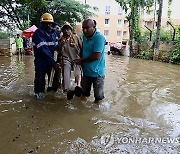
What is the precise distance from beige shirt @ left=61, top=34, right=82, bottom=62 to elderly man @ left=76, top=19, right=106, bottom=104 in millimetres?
284

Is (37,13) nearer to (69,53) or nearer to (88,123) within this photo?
(69,53)

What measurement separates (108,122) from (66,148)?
3.73ft

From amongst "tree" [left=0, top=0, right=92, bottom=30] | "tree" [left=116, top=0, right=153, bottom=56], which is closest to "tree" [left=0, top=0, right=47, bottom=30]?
"tree" [left=0, top=0, right=92, bottom=30]

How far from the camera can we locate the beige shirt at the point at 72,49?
4951 mm

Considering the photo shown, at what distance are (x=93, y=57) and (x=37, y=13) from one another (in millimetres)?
21741

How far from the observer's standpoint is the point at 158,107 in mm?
5168

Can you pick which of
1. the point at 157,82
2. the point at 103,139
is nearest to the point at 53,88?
the point at 103,139

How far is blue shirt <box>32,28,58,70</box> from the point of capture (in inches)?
201

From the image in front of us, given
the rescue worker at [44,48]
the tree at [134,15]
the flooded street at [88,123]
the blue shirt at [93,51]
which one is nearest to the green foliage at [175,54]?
the tree at [134,15]

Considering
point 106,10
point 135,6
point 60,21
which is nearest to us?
point 135,6

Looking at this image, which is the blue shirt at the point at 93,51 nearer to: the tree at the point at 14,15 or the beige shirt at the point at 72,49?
the beige shirt at the point at 72,49

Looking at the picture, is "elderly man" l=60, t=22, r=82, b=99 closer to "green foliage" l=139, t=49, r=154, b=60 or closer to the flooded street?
the flooded street

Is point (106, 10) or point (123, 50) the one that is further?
point (106, 10)

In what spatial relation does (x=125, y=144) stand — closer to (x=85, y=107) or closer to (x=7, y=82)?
(x=85, y=107)
